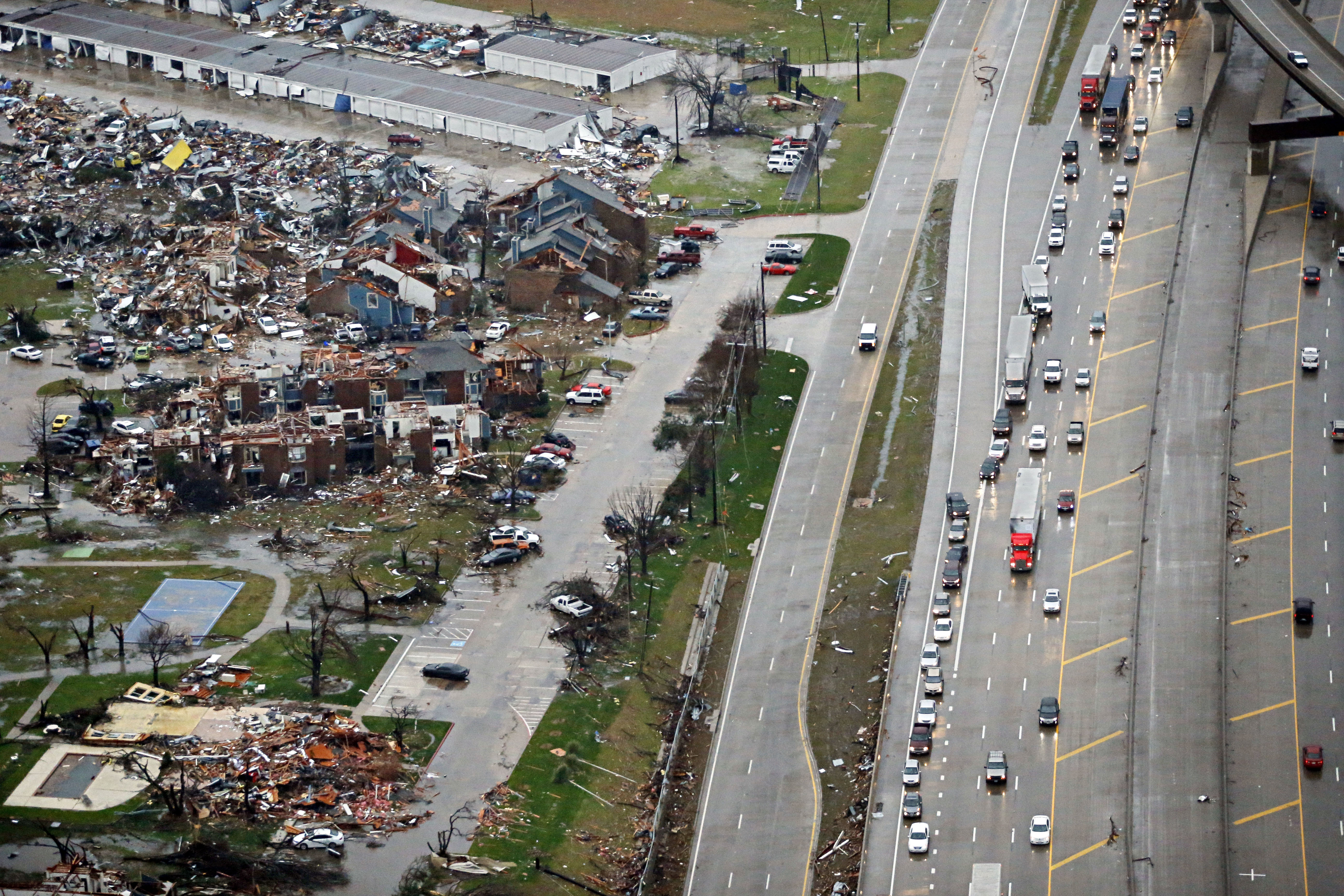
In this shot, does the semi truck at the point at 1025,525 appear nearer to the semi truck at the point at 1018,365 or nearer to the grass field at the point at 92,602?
the semi truck at the point at 1018,365

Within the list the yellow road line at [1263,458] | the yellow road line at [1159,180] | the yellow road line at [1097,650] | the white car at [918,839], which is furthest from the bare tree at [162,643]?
the yellow road line at [1159,180]

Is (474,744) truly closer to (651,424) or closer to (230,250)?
(651,424)

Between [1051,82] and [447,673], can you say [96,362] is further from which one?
[1051,82]

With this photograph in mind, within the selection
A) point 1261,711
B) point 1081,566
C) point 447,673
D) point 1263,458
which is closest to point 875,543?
point 1081,566

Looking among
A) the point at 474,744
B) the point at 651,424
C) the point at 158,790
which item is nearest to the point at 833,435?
the point at 651,424

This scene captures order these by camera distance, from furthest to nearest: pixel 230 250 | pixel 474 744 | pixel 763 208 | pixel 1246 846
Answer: pixel 763 208 → pixel 230 250 → pixel 474 744 → pixel 1246 846
